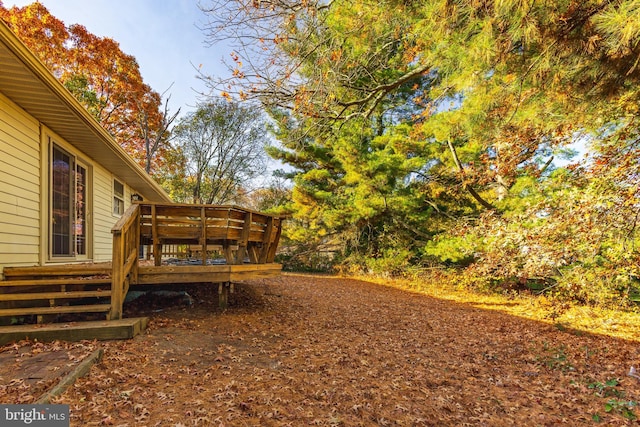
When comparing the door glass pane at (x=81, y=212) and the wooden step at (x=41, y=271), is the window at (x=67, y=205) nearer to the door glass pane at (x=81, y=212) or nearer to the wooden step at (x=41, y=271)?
the door glass pane at (x=81, y=212)

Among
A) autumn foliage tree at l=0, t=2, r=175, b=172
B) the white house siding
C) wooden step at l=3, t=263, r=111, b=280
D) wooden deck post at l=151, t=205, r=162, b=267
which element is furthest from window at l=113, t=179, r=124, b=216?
autumn foliage tree at l=0, t=2, r=175, b=172

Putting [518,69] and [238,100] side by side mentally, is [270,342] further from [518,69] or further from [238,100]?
[518,69]

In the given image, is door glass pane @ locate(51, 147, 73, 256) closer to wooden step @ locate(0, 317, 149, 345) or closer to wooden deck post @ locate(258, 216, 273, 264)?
wooden step @ locate(0, 317, 149, 345)

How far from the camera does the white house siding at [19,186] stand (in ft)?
13.7

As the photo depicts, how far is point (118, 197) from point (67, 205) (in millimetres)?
2990

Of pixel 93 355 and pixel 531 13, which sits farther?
pixel 531 13

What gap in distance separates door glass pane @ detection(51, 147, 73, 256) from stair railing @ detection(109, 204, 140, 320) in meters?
2.20

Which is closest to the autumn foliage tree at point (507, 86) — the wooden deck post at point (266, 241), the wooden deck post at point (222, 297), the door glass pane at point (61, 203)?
the wooden deck post at point (266, 241)

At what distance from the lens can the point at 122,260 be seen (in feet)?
12.3

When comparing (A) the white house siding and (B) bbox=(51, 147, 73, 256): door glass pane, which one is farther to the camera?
(B) bbox=(51, 147, 73, 256): door glass pane

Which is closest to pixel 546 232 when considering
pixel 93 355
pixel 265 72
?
pixel 265 72

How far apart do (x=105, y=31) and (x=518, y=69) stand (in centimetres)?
1783

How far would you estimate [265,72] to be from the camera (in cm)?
468

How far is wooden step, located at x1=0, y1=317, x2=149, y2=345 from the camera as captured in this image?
3.21 metres
